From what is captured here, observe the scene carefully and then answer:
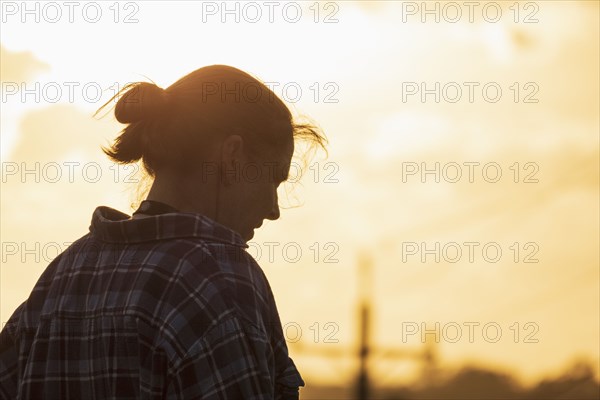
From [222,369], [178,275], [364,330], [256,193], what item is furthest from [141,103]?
[364,330]

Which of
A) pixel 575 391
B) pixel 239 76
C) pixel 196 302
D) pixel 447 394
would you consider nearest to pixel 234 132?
pixel 239 76

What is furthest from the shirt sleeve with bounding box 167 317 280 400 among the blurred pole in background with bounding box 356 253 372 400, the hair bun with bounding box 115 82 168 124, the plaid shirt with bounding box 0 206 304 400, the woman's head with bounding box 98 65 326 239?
the blurred pole in background with bounding box 356 253 372 400

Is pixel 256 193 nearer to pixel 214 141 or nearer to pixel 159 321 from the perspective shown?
pixel 214 141

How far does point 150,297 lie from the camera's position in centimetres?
253

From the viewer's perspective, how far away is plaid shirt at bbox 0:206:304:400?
2.49 metres

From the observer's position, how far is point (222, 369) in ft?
8.18

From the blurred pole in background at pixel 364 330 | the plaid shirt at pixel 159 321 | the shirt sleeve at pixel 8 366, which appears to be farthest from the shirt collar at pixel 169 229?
the blurred pole in background at pixel 364 330

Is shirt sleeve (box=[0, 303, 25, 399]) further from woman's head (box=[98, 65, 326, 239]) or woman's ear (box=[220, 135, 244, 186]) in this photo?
woman's ear (box=[220, 135, 244, 186])

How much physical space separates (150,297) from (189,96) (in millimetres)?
503

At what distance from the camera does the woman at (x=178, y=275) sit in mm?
2492

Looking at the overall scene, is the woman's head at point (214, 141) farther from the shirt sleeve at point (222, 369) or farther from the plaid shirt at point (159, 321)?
the shirt sleeve at point (222, 369)

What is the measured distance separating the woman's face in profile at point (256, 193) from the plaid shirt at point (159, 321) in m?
0.12

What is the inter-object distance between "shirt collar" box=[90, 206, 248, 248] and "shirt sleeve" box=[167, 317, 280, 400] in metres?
0.20

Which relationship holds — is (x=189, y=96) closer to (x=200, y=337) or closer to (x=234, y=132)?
(x=234, y=132)
